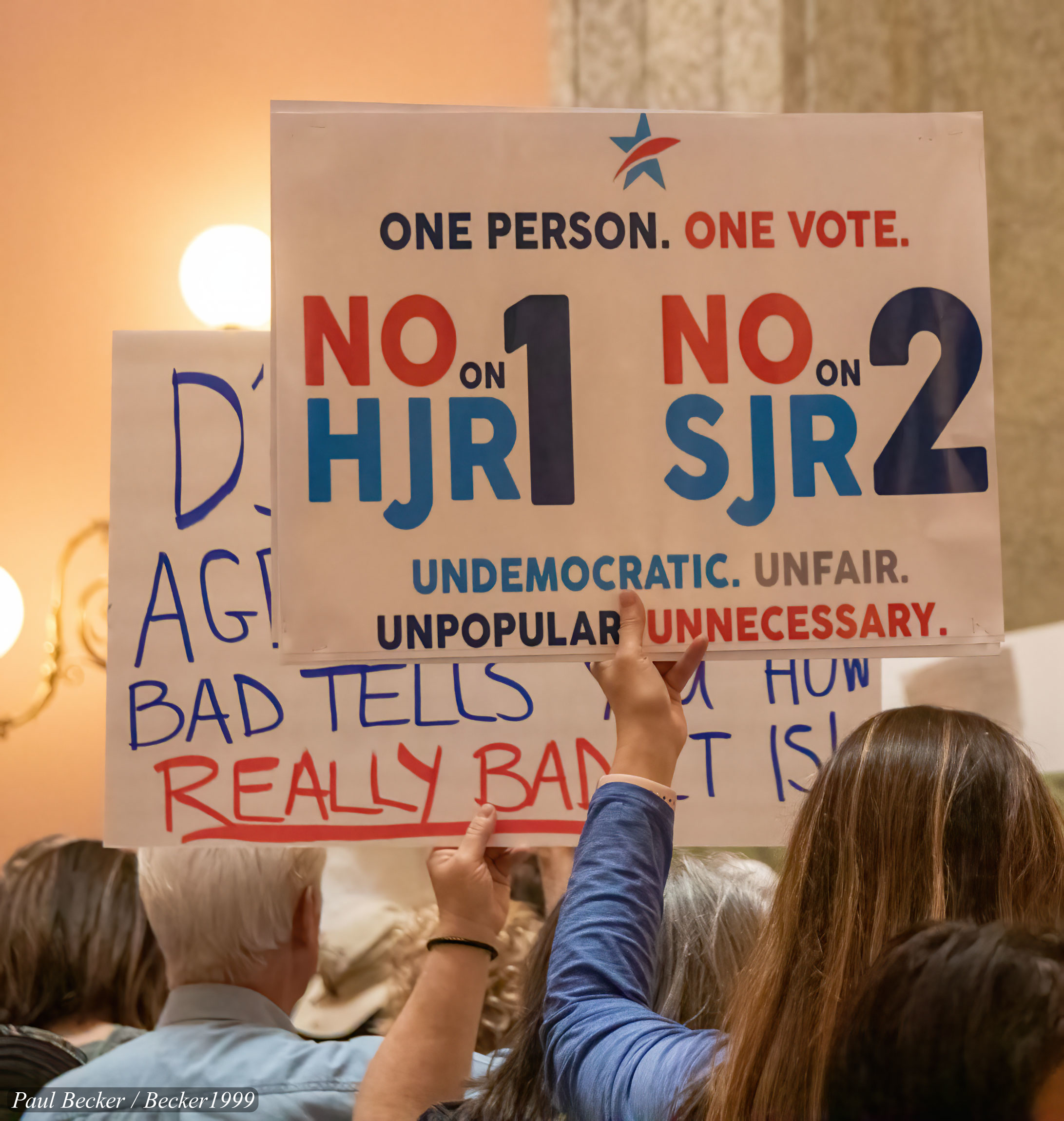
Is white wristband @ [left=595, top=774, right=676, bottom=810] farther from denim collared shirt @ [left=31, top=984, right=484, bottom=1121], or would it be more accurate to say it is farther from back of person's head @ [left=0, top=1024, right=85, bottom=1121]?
back of person's head @ [left=0, top=1024, right=85, bottom=1121]

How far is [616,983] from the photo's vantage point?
73 cm

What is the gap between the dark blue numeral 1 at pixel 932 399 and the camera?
3.11 ft

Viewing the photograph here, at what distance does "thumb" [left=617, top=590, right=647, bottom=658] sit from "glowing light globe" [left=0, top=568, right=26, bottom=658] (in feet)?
5.11

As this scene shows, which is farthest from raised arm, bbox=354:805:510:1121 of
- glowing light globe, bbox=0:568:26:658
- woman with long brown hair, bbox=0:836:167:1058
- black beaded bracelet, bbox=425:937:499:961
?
glowing light globe, bbox=0:568:26:658

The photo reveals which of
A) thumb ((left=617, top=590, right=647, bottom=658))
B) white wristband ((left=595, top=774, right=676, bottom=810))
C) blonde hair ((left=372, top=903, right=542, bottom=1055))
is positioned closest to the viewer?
white wristband ((left=595, top=774, right=676, bottom=810))

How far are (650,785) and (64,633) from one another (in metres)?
1.83

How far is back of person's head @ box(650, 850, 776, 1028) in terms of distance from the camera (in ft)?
2.85

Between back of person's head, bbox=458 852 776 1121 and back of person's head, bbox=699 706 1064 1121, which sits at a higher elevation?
back of person's head, bbox=699 706 1064 1121

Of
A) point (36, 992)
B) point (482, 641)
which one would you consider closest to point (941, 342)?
point (482, 641)

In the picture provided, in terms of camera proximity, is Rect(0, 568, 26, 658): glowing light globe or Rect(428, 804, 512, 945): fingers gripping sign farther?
Rect(0, 568, 26, 658): glowing light globe

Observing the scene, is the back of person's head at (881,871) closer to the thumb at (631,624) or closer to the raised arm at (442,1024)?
the thumb at (631,624)

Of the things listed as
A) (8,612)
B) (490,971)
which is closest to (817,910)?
(490,971)

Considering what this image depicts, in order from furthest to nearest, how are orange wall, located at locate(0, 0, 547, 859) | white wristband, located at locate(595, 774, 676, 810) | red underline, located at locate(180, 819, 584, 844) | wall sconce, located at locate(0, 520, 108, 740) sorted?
orange wall, located at locate(0, 0, 547, 859) < wall sconce, located at locate(0, 520, 108, 740) < red underline, located at locate(180, 819, 584, 844) < white wristband, located at locate(595, 774, 676, 810)

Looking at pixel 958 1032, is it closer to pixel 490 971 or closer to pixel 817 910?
pixel 817 910
